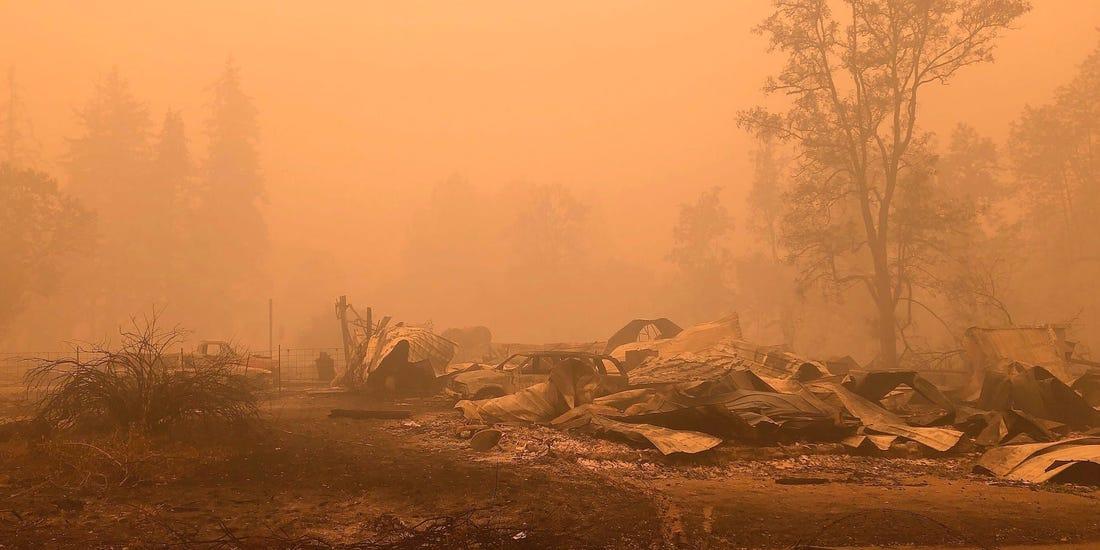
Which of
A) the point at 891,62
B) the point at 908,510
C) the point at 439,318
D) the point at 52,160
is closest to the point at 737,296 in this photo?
the point at 891,62

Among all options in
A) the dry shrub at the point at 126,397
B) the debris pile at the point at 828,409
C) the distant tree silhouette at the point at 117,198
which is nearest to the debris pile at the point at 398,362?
the debris pile at the point at 828,409

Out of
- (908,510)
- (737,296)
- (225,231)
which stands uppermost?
(225,231)

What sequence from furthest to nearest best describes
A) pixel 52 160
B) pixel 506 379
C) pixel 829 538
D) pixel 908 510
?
pixel 52 160
pixel 506 379
pixel 908 510
pixel 829 538

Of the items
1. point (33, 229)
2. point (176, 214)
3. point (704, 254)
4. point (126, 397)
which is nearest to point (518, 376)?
point (126, 397)

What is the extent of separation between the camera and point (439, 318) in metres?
63.6

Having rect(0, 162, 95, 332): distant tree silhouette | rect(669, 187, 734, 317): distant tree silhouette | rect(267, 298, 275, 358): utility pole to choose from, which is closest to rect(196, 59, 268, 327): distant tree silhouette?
rect(267, 298, 275, 358): utility pole

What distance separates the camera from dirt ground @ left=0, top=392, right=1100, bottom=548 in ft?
17.3

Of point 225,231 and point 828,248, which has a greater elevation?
point 225,231

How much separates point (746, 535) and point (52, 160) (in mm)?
51603

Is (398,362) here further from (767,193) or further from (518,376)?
(767,193)

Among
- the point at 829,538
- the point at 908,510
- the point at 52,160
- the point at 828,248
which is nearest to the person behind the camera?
the point at 829,538

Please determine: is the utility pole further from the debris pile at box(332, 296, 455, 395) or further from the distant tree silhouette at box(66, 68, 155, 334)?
the distant tree silhouette at box(66, 68, 155, 334)

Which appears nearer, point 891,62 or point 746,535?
point 746,535

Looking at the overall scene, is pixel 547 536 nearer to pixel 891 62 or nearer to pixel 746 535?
pixel 746 535
